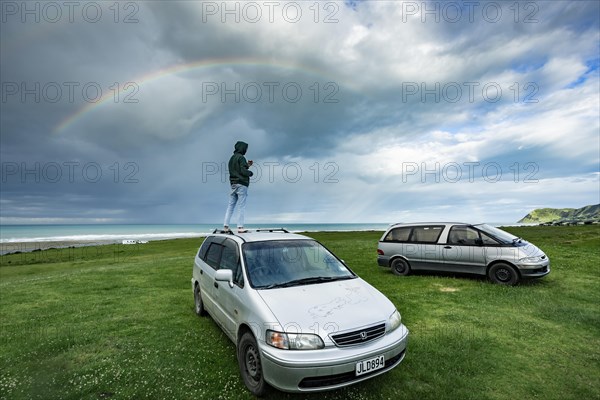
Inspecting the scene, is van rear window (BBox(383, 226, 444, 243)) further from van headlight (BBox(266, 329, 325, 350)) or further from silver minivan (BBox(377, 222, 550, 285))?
van headlight (BBox(266, 329, 325, 350))

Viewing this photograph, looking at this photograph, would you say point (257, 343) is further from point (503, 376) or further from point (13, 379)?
point (13, 379)

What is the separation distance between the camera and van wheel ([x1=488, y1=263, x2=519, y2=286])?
358 inches

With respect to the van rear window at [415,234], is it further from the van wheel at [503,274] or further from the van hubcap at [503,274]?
the van hubcap at [503,274]

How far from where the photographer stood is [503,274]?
9.31 meters

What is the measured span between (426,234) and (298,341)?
869cm

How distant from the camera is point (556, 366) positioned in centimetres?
455

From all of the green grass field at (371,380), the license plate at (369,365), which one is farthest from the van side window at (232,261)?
the license plate at (369,365)

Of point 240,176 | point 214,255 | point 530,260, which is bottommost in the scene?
point 530,260

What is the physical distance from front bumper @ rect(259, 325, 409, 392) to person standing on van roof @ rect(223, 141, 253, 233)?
6.10 m

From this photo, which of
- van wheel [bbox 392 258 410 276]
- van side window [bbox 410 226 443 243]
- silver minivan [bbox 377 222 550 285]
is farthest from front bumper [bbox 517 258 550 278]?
van wheel [bbox 392 258 410 276]

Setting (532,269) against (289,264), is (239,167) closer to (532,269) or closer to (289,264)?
(289,264)

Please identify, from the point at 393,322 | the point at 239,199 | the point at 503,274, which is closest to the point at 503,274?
the point at 503,274

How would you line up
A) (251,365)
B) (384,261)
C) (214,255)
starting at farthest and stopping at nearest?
(384,261), (214,255), (251,365)

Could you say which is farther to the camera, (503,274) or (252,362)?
(503,274)
